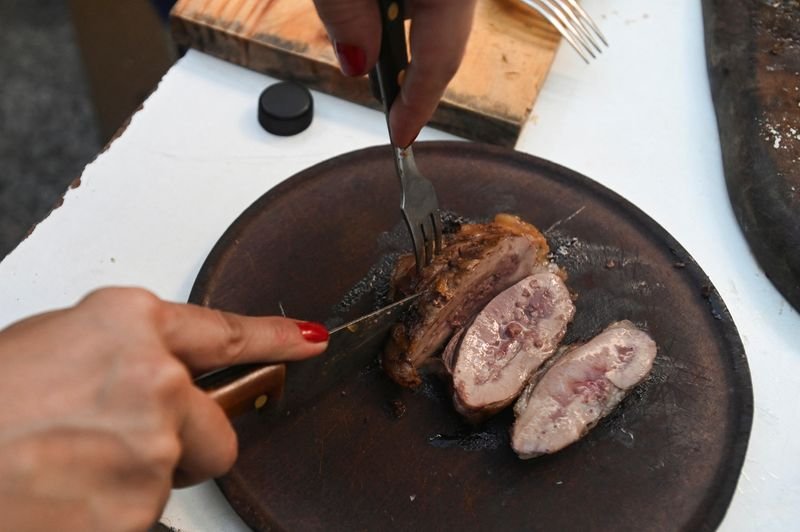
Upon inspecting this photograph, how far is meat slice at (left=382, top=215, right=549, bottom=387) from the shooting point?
1.73 metres

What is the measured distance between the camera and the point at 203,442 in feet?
3.75

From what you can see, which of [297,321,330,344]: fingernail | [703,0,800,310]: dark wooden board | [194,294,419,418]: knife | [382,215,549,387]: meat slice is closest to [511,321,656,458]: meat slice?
[382,215,549,387]: meat slice

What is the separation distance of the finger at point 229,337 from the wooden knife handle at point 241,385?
23 mm

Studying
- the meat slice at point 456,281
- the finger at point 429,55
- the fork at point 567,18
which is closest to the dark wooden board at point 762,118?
the fork at point 567,18

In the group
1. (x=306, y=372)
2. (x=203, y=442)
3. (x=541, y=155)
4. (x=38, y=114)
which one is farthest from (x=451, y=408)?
(x=38, y=114)

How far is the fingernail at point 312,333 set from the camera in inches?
55.7

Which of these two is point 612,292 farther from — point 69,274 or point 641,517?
point 69,274

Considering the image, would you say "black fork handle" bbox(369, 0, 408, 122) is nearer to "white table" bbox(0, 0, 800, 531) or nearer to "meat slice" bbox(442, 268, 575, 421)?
"meat slice" bbox(442, 268, 575, 421)

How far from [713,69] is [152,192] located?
199 cm

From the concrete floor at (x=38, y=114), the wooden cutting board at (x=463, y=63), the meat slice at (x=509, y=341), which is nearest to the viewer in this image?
the meat slice at (x=509, y=341)

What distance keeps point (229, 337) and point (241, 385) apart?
0.11 m

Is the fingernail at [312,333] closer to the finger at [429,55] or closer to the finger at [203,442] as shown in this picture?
the finger at [203,442]

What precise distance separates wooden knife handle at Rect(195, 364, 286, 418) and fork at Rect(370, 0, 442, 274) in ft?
1.77

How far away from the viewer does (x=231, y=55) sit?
8.27 ft
